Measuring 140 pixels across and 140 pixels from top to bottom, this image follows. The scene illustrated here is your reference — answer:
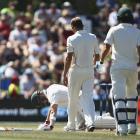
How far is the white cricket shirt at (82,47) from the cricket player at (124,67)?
113cm

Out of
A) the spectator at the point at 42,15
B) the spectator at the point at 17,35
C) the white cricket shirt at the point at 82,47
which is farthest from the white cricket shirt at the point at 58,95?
the spectator at the point at 42,15

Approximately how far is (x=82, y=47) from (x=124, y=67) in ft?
4.91

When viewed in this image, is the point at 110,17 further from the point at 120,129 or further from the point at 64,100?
the point at 120,129

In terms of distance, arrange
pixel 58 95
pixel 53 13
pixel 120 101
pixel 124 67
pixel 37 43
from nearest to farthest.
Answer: pixel 120 101, pixel 124 67, pixel 58 95, pixel 37 43, pixel 53 13

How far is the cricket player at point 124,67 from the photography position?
15.9 meters

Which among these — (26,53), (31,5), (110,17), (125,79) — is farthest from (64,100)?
(31,5)

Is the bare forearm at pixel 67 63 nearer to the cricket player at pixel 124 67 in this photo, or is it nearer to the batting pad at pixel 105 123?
the cricket player at pixel 124 67

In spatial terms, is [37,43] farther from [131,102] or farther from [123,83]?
[123,83]

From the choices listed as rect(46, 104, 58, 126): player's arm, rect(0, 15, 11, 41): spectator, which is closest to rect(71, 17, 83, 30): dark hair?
rect(46, 104, 58, 126): player's arm

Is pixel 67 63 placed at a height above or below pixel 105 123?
above

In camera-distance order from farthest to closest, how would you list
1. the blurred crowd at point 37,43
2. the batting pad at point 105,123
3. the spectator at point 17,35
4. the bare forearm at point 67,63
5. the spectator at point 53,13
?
the spectator at point 53,13, the spectator at point 17,35, the blurred crowd at point 37,43, the batting pad at point 105,123, the bare forearm at point 67,63

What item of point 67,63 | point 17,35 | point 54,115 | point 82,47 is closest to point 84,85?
point 67,63

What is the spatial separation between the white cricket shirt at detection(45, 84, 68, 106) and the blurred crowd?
6.44 meters

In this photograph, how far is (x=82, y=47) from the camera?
17141 millimetres
